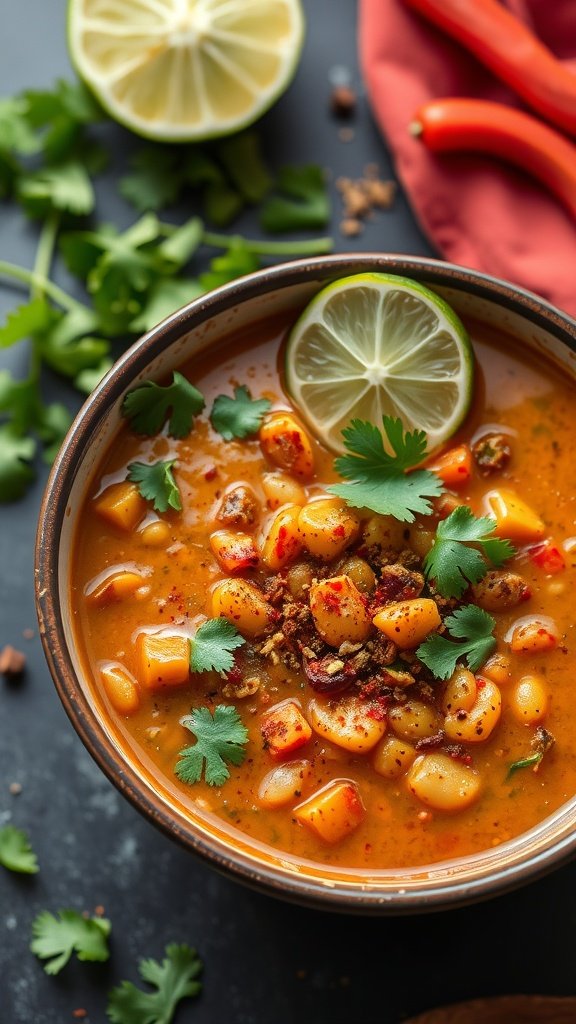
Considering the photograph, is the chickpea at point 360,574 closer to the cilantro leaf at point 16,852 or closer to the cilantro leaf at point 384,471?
the cilantro leaf at point 384,471

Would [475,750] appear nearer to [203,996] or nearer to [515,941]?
[515,941]

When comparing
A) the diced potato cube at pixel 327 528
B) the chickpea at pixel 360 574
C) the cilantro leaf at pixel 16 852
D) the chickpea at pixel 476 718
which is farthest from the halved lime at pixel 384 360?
the cilantro leaf at pixel 16 852

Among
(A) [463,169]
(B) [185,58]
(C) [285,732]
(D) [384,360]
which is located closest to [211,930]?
(C) [285,732]

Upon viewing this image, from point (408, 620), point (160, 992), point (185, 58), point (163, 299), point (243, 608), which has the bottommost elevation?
point (160, 992)

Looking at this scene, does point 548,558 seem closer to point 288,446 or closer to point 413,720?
point 413,720

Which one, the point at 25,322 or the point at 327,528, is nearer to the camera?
the point at 327,528

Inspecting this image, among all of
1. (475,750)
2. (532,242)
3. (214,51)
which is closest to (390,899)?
(475,750)

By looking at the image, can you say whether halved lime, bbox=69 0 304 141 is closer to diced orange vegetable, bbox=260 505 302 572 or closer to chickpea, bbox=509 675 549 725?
diced orange vegetable, bbox=260 505 302 572

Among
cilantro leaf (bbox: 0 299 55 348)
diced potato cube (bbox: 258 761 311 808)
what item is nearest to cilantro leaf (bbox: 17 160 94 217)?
cilantro leaf (bbox: 0 299 55 348)
